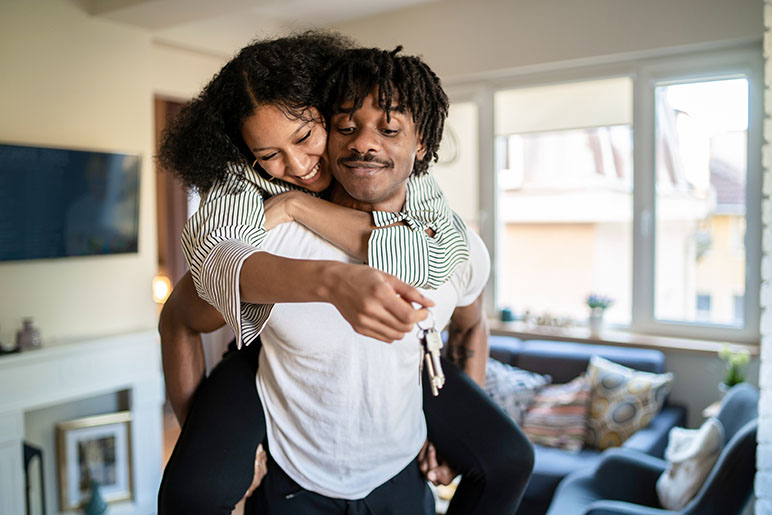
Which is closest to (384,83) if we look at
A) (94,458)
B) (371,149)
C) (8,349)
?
(371,149)

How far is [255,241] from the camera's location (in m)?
0.94

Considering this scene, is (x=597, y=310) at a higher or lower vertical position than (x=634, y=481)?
higher

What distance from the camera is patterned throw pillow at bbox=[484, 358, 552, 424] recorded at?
3660 mm

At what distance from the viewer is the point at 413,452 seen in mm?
1199

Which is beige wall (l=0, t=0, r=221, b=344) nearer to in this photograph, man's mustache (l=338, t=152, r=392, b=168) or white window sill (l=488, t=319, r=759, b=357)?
white window sill (l=488, t=319, r=759, b=357)

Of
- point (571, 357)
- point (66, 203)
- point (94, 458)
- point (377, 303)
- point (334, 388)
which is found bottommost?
point (94, 458)

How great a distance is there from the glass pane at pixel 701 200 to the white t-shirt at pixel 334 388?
316 centimetres

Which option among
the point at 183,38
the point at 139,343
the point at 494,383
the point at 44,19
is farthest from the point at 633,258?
the point at 44,19

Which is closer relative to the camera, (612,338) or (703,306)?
(703,306)

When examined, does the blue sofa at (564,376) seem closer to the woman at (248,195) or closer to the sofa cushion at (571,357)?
the sofa cushion at (571,357)

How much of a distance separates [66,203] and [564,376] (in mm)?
2816

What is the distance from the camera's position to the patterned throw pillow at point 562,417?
11.5 feet

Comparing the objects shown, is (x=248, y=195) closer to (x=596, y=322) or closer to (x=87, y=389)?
(x=87, y=389)

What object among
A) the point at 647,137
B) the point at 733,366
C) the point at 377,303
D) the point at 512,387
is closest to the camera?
the point at 377,303
